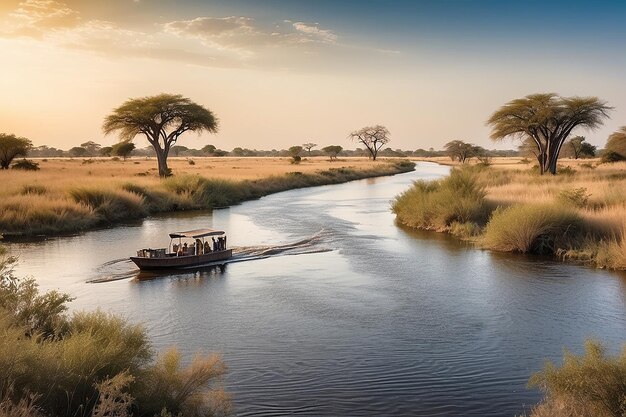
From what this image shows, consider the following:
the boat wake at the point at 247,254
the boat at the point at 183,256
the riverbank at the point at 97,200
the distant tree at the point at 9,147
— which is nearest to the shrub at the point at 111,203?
the riverbank at the point at 97,200

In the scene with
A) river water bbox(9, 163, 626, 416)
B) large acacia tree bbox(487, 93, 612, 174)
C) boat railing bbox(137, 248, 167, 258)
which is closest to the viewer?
river water bbox(9, 163, 626, 416)

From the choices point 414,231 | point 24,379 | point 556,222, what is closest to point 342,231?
point 414,231

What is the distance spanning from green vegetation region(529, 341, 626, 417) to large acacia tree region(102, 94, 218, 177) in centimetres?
4424

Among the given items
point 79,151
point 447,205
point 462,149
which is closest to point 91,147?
point 79,151

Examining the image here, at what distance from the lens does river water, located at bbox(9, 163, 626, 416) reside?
8.52 m

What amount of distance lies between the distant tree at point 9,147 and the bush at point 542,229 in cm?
5513

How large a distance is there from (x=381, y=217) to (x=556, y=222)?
1243 centimetres

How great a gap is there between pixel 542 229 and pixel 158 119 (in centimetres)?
3792

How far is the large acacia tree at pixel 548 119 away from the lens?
41.0 m

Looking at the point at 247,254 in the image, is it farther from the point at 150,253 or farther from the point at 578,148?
the point at 578,148

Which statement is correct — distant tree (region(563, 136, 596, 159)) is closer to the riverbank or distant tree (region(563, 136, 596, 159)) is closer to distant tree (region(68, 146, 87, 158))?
the riverbank

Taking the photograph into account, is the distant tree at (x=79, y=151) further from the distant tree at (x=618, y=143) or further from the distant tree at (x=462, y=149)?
the distant tree at (x=618, y=143)

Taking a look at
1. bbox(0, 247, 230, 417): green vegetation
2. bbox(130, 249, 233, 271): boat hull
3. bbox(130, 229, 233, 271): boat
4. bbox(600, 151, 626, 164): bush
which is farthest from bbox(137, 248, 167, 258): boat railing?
bbox(600, 151, 626, 164): bush

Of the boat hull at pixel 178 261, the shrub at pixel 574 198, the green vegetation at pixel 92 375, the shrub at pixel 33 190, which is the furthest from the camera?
the shrub at pixel 33 190
